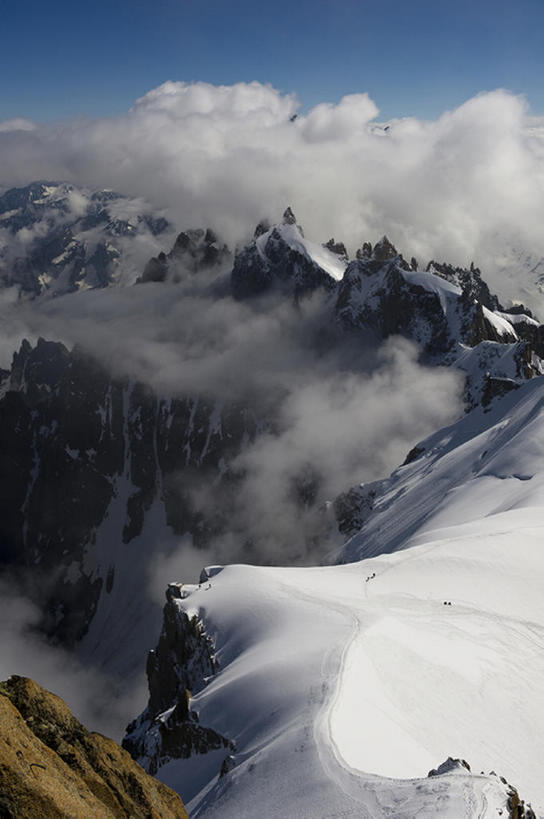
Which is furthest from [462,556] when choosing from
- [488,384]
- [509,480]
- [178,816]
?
[488,384]

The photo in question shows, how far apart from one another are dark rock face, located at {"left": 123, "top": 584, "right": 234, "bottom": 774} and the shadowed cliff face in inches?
1018

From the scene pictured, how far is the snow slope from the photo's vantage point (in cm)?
3253

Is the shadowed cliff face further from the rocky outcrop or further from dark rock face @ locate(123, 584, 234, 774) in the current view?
dark rock face @ locate(123, 584, 234, 774)

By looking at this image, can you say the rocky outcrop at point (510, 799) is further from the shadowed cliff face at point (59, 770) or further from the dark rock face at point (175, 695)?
the dark rock face at point (175, 695)

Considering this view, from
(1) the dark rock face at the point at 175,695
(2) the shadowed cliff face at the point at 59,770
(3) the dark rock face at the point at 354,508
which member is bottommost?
(3) the dark rock face at the point at 354,508

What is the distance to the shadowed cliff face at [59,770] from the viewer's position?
16641 millimetres

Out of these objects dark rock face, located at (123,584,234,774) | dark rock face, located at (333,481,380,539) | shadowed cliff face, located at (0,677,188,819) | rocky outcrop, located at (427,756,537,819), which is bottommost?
dark rock face, located at (333,481,380,539)

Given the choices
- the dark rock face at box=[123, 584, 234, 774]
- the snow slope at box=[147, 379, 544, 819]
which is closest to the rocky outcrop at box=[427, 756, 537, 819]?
the snow slope at box=[147, 379, 544, 819]

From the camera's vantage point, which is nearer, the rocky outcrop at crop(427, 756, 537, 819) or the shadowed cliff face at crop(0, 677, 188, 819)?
the shadowed cliff face at crop(0, 677, 188, 819)

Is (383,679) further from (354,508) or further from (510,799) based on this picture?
(354,508)

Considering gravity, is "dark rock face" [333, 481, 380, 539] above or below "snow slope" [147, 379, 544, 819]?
below

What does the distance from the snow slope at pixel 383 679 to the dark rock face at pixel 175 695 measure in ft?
4.16

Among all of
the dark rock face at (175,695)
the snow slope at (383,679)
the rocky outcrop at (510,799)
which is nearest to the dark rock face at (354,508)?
the snow slope at (383,679)

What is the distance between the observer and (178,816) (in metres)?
24.4
